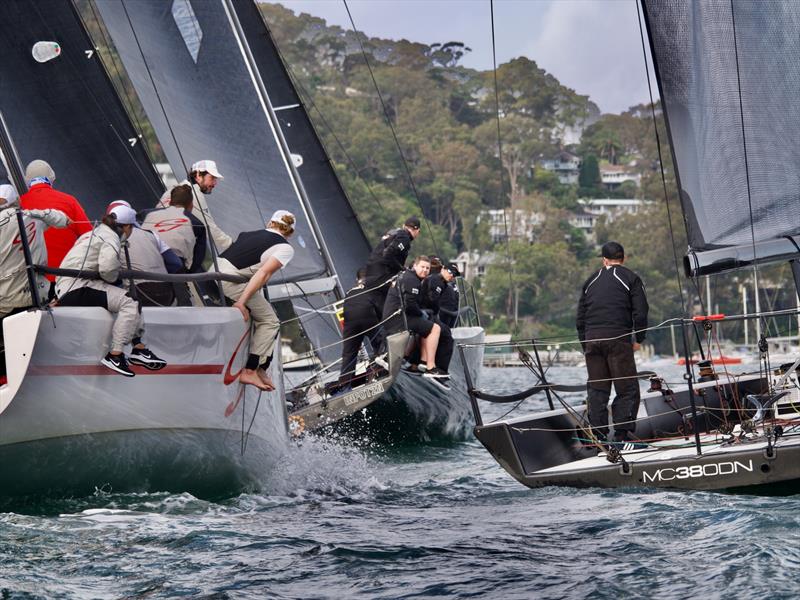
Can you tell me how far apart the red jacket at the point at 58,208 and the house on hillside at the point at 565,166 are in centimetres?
8367

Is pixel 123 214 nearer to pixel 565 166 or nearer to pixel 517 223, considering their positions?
pixel 517 223

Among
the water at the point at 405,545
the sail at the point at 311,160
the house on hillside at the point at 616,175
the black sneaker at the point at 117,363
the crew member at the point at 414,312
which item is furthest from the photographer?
the house on hillside at the point at 616,175

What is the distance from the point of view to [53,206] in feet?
22.5

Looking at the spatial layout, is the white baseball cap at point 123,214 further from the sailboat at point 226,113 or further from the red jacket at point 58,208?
the sailboat at point 226,113

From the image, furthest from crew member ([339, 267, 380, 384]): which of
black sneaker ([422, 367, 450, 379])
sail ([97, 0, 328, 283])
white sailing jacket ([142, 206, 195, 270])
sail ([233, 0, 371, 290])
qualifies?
sail ([233, 0, 371, 290])

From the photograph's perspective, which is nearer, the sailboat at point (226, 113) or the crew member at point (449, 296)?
the crew member at point (449, 296)

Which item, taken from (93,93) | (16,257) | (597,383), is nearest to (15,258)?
(16,257)

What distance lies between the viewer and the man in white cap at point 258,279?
700 cm

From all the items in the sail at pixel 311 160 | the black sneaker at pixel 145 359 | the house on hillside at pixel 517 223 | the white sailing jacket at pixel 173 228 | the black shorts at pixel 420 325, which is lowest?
the black shorts at pixel 420 325

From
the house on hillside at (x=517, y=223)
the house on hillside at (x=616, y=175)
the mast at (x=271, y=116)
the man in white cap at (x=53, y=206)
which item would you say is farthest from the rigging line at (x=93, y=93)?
the house on hillside at (x=616, y=175)

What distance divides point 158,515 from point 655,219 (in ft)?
217

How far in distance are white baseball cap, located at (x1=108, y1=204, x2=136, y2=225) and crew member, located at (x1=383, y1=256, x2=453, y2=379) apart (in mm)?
3554

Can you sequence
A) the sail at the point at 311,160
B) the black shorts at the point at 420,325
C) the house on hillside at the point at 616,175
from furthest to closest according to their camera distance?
the house on hillside at the point at 616,175 < the sail at the point at 311,160 < the black shorts at the point at 420,325

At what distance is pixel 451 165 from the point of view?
81.8m
